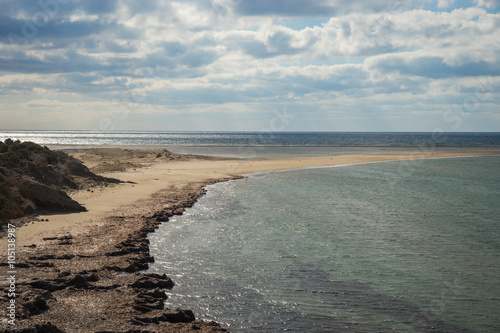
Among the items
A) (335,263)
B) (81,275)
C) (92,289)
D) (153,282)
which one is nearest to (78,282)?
(81,275)

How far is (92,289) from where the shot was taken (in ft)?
34.1

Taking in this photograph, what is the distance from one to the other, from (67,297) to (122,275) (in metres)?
2.39

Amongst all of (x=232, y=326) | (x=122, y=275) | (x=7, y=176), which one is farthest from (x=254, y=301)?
(x=7, y=176)

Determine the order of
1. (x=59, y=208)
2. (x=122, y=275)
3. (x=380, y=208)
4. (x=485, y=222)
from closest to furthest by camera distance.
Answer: (x=122, y=275), (x=59, y=208), (x=485, y=222), (x=380, y=208)

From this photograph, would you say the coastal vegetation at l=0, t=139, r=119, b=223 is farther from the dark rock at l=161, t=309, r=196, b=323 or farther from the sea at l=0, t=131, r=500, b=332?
the dark rock at l=161, t=309, r=196, b=323

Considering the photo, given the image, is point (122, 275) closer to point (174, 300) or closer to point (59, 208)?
point (174, 300)

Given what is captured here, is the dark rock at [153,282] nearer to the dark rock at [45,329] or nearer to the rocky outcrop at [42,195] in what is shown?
the dark rock at [45,329]

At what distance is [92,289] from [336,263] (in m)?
8.28

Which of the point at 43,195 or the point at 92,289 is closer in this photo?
the point at 92,289

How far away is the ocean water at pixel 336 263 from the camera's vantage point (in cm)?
1016

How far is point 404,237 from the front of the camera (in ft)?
59.4

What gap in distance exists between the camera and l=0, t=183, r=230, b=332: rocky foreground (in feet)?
27.5

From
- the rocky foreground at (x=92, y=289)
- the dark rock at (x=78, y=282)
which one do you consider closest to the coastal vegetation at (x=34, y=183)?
the rocky foreground at (x=92, y=289)

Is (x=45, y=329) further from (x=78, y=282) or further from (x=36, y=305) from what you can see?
(x=78, y=282)
